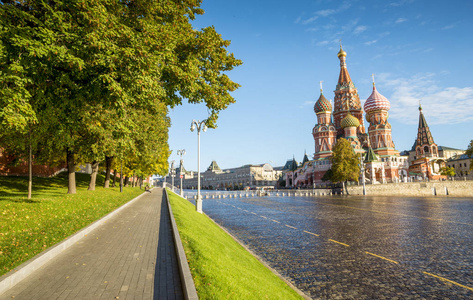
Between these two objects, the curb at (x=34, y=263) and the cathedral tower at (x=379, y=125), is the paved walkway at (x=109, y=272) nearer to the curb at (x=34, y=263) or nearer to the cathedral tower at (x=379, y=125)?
the curb at (x=34, y=263)

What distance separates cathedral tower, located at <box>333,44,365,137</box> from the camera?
97.7m

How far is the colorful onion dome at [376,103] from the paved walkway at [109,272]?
313 ft

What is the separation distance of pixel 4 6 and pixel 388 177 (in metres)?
90.9

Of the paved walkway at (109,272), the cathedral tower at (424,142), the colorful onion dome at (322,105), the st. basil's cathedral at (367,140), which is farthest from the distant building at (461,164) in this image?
the paved walkway at (109,272)

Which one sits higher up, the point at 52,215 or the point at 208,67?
the point at 208,67

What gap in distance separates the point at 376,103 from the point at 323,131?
1977 centimetres

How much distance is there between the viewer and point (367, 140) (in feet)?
305

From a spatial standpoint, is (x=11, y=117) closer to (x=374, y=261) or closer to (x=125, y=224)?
(x=125, y=224)

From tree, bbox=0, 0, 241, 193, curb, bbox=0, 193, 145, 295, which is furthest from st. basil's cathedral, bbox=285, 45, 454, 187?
curb, bbox=0, 193, 145, 295

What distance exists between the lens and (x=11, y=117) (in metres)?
7.75

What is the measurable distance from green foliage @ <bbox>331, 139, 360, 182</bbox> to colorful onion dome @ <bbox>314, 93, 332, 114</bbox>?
27.9m

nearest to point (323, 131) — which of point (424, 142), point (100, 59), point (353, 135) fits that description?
point (353, 135)

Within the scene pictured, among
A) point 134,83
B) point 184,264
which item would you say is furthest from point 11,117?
point 184,264

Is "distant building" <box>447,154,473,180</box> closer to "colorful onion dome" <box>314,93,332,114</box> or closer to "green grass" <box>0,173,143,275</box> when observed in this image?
"colorful onion dome" <box>314,93,332,114</box>
